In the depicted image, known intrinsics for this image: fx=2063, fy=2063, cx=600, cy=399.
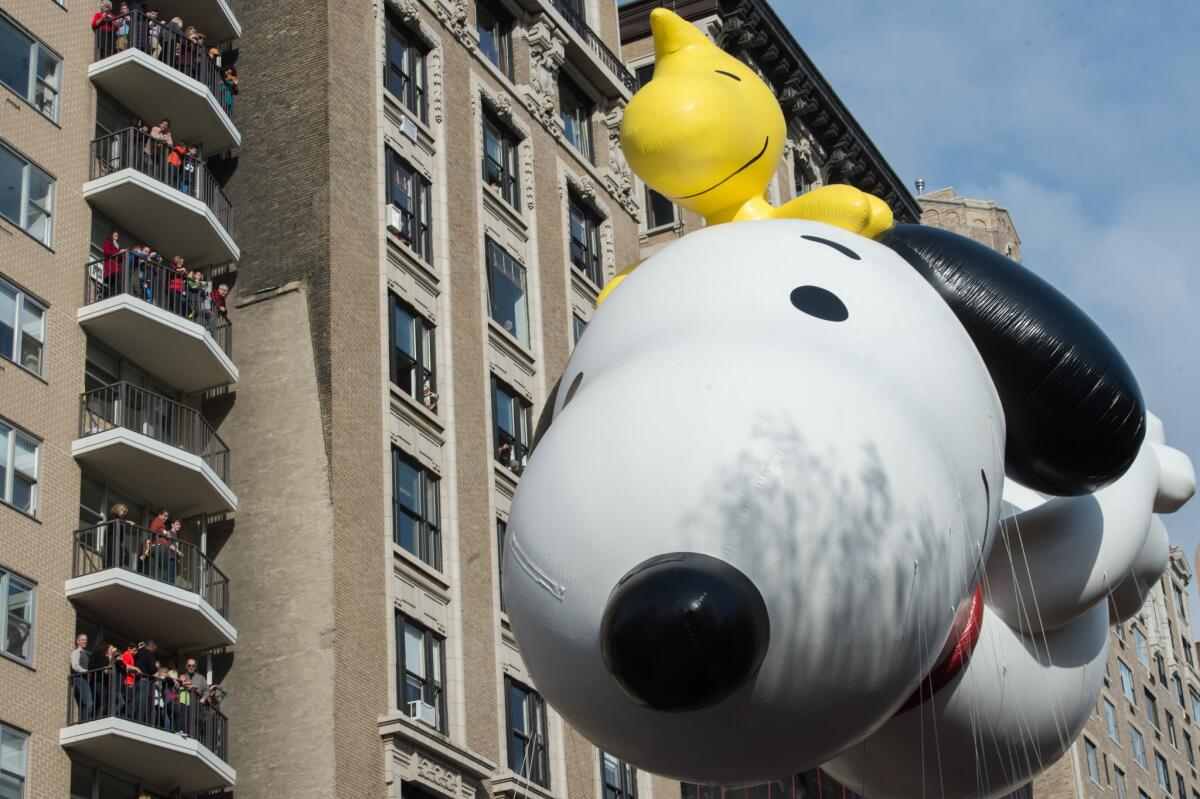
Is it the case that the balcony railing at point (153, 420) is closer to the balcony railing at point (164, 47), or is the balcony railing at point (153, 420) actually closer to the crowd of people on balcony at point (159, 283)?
the crowd of people on balcony at point (159, 283)

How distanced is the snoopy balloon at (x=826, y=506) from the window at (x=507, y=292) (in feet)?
72.3

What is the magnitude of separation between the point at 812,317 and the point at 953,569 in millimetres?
1840

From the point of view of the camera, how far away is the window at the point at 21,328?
26719 mm

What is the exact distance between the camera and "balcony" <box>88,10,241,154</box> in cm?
3045

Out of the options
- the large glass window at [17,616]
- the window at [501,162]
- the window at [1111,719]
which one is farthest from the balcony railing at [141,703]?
the window at [1111,719]

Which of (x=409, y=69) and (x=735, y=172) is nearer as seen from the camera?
(x=735, y=172)

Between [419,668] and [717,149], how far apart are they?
17285 millimetres

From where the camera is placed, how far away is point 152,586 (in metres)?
26.7

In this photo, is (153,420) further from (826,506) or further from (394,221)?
(826,506)

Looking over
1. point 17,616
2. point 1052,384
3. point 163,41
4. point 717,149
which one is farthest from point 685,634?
point 163,41

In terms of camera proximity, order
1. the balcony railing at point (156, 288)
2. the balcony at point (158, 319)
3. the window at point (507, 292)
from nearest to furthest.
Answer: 1. the balcony at point (158, 319)
2. the balcony railing at point (156, 288)
3. the window at point (507, 292)

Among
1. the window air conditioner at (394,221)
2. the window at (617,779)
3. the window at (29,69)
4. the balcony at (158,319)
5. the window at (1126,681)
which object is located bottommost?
the window at (617,779)

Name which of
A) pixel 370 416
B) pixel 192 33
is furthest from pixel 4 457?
pixel 192 33

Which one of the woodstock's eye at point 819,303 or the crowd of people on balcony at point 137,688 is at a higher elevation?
the crowd of people on balcony at point 137,688
